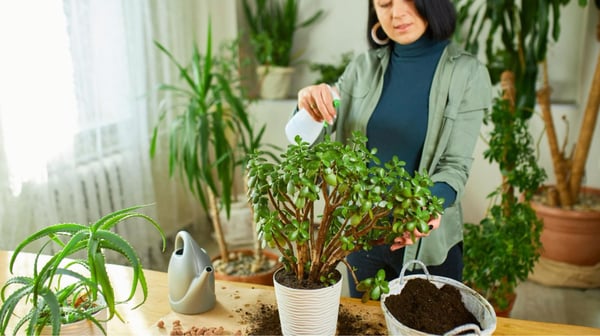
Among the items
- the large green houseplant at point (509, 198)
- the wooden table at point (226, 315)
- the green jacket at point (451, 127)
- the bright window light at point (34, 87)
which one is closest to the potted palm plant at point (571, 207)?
the large green houseplant at point (509, 198)

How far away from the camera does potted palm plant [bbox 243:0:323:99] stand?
3594 millimetres

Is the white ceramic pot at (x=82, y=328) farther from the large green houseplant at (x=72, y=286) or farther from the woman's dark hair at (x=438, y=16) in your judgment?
the woman's dark hair at (x=438, y=16)

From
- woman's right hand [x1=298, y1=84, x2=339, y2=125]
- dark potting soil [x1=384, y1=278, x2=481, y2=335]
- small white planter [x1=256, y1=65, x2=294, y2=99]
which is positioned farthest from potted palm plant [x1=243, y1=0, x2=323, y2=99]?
dark potting soil [x1=384, y1=278, x2=481, y2=335]

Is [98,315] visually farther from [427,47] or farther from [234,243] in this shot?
[234,243]

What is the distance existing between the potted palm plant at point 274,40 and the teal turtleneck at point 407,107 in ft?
6.89

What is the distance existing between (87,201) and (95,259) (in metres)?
1.77

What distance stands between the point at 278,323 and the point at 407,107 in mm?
695

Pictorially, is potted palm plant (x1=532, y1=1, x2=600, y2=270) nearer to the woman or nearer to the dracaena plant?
the woman

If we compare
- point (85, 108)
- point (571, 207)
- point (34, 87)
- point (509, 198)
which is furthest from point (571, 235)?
point (34, 87)

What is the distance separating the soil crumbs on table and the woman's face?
73cm

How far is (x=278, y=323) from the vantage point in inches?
46.4

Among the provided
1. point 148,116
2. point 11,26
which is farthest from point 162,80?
point 11,26

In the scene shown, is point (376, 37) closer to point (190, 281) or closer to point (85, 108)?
point (190, 281)

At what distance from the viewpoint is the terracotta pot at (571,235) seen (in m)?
2.79
